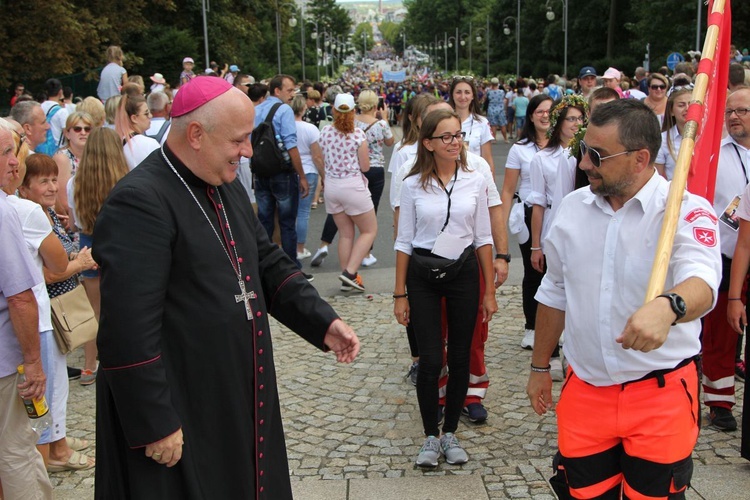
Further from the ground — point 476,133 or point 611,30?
point 611,30

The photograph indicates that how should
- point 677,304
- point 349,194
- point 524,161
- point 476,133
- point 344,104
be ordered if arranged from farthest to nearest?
point 349,194
point 344,104
point 476,133
point 524,161
point 677,304

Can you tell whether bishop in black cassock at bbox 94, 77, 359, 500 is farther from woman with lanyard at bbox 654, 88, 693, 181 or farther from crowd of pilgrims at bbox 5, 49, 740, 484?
woman with lanyard at bbox 654, 88, 693, 181

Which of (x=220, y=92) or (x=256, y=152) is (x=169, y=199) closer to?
(x=220, y=92)

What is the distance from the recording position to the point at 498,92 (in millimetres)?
26250

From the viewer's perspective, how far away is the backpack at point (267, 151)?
887cm

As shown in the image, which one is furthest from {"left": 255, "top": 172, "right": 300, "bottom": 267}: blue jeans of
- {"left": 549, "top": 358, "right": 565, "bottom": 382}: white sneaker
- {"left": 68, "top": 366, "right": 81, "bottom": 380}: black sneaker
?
{"left": 549, "top": 358, "right": 565, "bottom": 382}: white sneaker

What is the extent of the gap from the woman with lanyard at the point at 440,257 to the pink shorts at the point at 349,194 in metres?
3.61

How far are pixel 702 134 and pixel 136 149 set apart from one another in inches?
188

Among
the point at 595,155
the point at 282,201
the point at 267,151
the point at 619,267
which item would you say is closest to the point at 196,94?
the point at 595,155

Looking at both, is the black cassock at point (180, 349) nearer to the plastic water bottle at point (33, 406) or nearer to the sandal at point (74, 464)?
the plastic water bottle at point (33, 406)

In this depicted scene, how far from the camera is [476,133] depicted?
286 inches

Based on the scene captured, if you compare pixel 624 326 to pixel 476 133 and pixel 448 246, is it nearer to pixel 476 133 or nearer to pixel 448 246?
pixel 448 246

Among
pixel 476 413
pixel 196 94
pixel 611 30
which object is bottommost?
pixel 476 413

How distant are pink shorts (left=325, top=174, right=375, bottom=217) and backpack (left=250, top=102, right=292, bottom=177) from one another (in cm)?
57
